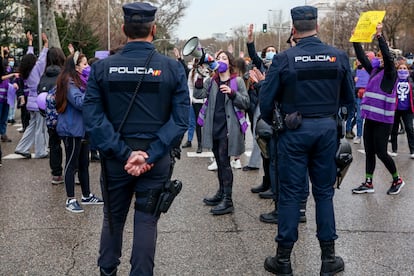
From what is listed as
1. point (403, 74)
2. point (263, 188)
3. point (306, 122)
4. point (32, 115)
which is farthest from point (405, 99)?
point (32, 115)

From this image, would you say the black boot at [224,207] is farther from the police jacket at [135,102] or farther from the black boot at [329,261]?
the police jacket at [135,102]

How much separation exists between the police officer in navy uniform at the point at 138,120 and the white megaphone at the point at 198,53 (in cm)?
246

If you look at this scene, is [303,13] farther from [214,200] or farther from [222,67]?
[214,200]

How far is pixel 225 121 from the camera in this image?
5992 mm

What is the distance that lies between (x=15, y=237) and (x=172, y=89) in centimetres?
269

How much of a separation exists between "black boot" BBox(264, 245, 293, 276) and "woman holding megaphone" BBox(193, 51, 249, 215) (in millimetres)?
1650

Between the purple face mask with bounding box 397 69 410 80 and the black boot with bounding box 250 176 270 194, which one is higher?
the purple face mask with bounding box 397 69 410 80

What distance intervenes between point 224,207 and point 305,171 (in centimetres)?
187

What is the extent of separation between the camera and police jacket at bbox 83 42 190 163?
130 inches

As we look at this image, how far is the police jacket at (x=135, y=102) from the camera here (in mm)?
3301

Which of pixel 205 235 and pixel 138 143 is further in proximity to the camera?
pixel 205 235

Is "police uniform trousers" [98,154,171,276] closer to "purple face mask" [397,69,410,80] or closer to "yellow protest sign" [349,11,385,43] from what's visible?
"yellow protest sign" [349,11,385,43]

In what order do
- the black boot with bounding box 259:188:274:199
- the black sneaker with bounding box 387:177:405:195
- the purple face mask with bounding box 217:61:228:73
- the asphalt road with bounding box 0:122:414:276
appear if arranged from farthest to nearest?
the black sneaker with bounding box 387:177:405:195 → the black boot with bounding box 259:188:274:199 → the purple face mask with bounding box 217:61:228:73 → the asphalt road with bounding box 0:122:414:276

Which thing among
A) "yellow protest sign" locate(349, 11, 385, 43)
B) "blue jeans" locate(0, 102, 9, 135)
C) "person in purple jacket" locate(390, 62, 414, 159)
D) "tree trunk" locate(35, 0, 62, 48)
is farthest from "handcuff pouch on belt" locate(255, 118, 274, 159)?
"tree trunk" locate(35, 0, 62, 48)
